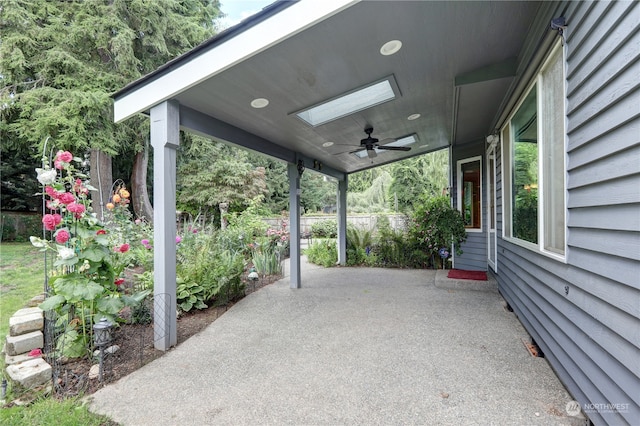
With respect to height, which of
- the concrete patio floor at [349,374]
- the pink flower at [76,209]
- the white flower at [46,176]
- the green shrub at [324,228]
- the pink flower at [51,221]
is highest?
the white flower at [46,176]

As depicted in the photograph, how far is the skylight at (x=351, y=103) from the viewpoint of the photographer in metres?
3.53

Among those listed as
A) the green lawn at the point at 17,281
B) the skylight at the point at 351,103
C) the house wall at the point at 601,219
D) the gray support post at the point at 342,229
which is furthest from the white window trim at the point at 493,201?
the green lawn at the point at 17,281

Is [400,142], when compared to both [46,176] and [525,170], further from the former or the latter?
[46,176]

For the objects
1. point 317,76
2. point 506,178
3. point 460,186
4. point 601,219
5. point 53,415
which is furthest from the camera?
point 460,186

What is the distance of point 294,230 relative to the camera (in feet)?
17.7

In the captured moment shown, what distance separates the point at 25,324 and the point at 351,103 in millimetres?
4069

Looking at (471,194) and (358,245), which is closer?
(471,194)

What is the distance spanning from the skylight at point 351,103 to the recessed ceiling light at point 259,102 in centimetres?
50

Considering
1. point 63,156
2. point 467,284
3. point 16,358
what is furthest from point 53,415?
point 467,284

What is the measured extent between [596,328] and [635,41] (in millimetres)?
1380

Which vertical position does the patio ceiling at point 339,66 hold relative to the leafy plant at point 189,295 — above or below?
above

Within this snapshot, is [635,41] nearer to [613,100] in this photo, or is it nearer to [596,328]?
[613,100]

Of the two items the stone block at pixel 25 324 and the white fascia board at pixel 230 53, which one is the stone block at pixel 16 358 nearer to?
the stone block at pixel 25 324

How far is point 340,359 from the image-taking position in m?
2.66
